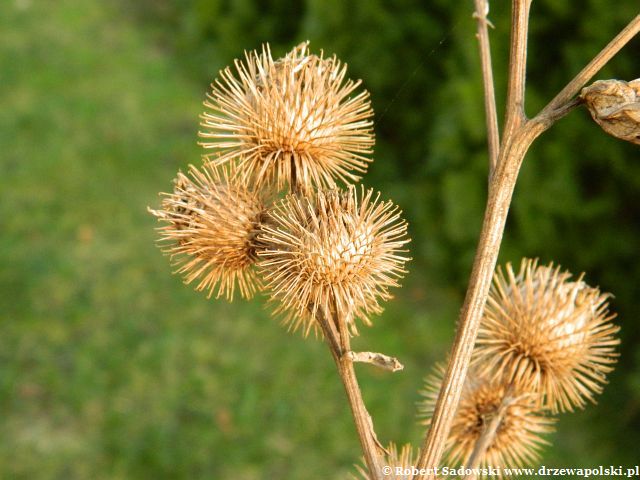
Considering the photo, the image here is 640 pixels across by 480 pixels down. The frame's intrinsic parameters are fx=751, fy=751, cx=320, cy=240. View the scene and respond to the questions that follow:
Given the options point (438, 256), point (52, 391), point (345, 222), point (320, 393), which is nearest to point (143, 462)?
point (52, 391)

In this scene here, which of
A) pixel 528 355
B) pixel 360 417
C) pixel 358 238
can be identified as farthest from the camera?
pixel 528 355

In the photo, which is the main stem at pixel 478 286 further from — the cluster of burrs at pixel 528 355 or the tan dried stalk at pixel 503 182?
the cluster of burrs at pixel 528 355

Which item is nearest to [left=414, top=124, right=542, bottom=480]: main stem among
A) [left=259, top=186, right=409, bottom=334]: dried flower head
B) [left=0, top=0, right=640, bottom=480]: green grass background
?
[left=259, top=186, right=409, bottom=334]: dried flower head

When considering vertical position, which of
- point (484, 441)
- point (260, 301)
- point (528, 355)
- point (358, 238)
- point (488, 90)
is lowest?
point (484, 441)

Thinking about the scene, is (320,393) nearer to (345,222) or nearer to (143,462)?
(143,462)

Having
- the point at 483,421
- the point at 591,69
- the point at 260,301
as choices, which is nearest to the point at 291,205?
the point at 591,69

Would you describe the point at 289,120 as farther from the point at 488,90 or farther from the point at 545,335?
the point at 545,335
